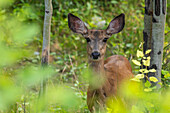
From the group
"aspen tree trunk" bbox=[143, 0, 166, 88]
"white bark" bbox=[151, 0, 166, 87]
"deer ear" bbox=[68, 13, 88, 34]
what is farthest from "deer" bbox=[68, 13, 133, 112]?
"white bark" bbox=[151, 0, 166, 87]

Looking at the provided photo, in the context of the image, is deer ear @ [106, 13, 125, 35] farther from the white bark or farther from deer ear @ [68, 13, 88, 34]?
the white bark

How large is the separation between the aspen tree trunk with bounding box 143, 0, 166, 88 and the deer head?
46cm

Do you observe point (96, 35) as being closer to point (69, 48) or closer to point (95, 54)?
point (95, 54)

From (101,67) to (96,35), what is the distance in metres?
0.42

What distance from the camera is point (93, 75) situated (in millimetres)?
3662

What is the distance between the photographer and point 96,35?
374 cm

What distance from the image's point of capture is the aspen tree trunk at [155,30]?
3336 mm

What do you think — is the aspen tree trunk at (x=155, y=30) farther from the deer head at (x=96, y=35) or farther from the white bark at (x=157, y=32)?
the deer head at (x=96, y=35)

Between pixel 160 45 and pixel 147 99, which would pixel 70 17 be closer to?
pixel 160 45

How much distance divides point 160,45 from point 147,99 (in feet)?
4.25

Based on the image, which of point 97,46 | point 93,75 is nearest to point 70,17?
point 97,46

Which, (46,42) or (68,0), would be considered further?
(68,0)

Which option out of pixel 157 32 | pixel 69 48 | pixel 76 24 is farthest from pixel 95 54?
pixel 69 48

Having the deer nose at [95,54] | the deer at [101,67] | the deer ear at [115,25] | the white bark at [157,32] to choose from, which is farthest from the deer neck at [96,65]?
the white bark at [157,32]
